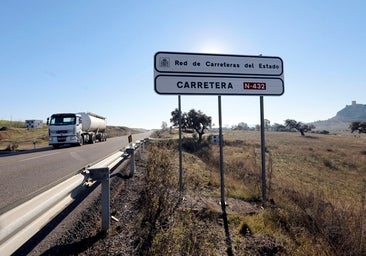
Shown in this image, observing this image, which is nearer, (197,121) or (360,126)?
(197,121)

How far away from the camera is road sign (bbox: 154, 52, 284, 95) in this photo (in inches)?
254

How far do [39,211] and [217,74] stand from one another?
16.7 ft

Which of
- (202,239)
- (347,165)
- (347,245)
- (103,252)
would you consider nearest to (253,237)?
(202,239)

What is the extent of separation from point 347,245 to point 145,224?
3139mm

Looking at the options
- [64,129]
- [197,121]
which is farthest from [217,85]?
[197,121]

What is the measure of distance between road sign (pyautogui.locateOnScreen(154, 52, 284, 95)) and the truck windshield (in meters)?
22.2

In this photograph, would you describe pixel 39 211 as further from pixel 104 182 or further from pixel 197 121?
pixel 197 121

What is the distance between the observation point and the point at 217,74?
6672 mm

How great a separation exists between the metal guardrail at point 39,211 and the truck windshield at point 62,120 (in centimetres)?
2402

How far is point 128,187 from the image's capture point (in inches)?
273

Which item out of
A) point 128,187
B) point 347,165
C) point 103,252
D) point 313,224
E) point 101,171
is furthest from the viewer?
point 347,165

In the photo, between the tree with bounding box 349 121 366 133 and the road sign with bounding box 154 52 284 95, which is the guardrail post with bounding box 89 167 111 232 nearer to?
the road sign with bounding box 154 52 284 95

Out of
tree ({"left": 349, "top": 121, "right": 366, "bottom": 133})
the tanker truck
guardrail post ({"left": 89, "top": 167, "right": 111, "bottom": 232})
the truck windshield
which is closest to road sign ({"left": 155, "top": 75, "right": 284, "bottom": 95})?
guardrail post ({"left": 89, "top": 167, "right": 111, "bottom": 232})

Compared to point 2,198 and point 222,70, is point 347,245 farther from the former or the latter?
point 2,198
